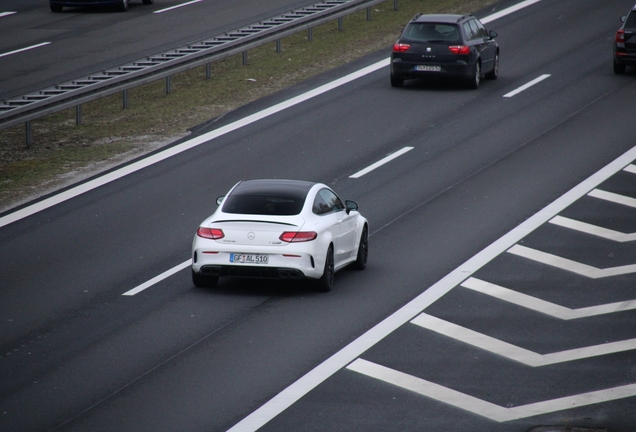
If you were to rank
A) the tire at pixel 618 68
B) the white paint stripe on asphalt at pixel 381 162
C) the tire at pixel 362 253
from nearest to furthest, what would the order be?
the tire at pixel 362 253
the white paint stripe on asphalt at pixel 381 162
the tire at pixel 618 68

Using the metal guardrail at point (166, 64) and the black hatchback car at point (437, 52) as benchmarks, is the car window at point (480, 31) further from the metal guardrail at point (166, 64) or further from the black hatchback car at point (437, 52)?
the metal guardrail at point (166, 64)

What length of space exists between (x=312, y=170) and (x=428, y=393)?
11414 millimetres

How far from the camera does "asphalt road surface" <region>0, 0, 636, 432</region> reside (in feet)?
34.0

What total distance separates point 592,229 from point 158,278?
7.21 metres

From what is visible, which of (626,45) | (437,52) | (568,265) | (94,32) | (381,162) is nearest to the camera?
(568,265)

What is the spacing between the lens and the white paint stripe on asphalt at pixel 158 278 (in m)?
14.5

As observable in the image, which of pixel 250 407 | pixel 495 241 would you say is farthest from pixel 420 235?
pixel 250 407

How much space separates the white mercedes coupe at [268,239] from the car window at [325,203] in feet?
0.09

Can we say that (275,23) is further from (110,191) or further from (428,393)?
(428,393)

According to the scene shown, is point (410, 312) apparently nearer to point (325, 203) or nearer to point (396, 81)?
point (325, 203)

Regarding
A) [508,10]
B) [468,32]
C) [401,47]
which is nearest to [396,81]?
[401,47]

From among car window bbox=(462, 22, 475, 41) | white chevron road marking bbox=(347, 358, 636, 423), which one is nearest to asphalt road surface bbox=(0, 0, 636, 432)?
white chevron road marking bbox=(347, 358, 636, 423)

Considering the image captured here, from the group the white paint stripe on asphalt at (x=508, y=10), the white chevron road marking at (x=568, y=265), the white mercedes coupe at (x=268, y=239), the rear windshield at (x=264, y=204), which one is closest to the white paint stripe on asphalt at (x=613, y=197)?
the white chevron road marking at (x=568, y=265)

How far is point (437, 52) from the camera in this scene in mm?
28484
